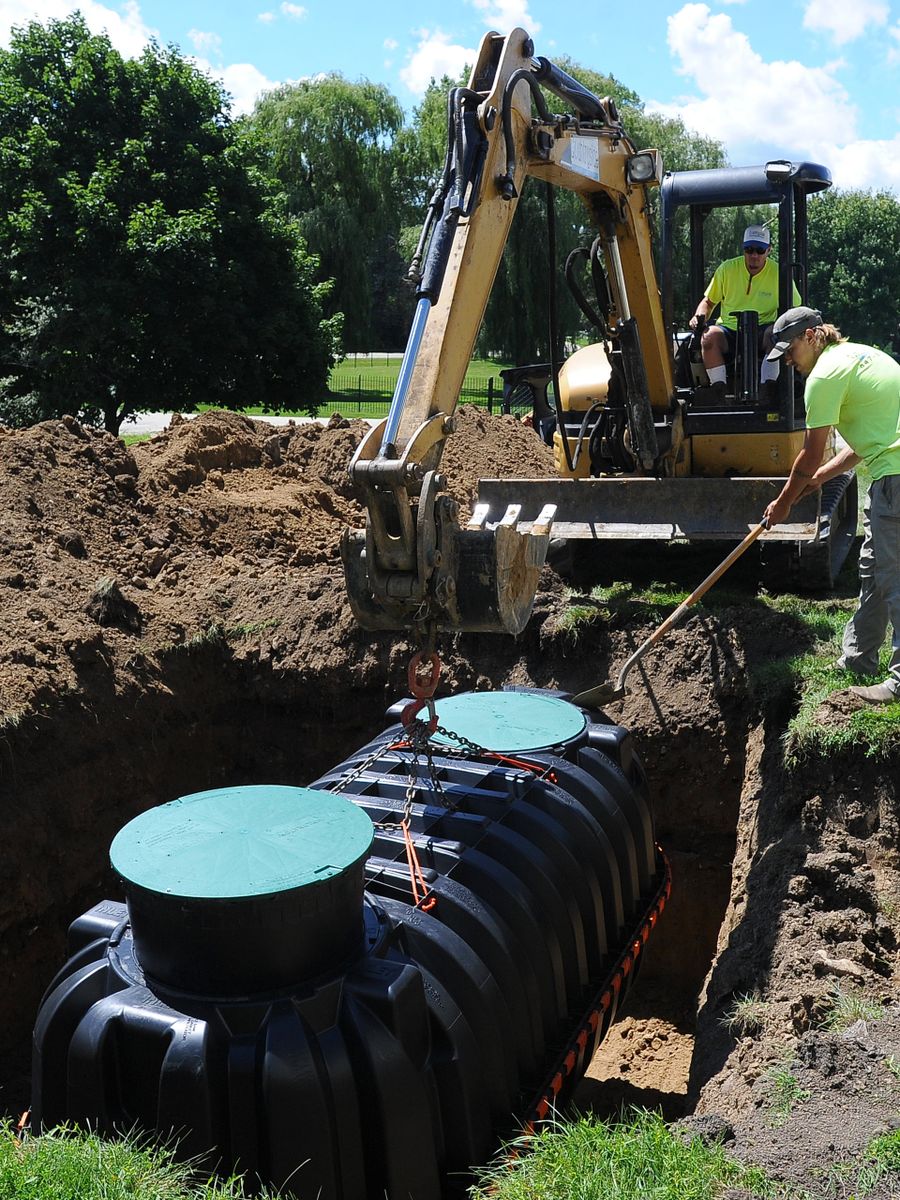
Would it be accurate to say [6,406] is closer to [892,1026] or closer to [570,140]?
[570,140]

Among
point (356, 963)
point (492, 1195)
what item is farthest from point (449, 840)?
point (492, 1195)

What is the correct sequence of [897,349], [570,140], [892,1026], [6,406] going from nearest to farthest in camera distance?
1. [892,1026]
2. [570,140]
3. [6,406]
4. [897,349]

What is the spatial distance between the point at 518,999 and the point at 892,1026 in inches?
57.5

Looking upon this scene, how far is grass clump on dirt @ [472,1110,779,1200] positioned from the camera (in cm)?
344

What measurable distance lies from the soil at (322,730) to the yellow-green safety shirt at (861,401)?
147cm

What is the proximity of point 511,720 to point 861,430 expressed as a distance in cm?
265

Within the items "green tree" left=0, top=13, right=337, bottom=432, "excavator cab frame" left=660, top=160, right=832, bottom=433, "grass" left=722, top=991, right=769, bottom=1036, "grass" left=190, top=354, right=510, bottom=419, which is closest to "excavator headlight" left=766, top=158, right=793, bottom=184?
"excavator cab frame" left=660, top=160, right=832, bottom=433

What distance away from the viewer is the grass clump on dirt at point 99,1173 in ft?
10.8

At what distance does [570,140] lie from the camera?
270 inches

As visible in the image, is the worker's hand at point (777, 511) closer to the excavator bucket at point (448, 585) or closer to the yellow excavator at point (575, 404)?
the yellow excavator at point (575, 404)

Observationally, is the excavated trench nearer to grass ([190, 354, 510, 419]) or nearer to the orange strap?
the orange strap

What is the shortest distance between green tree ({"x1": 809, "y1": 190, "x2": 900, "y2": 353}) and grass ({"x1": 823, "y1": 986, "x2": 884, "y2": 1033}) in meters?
44.6

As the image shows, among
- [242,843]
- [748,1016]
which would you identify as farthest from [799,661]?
[242,843]

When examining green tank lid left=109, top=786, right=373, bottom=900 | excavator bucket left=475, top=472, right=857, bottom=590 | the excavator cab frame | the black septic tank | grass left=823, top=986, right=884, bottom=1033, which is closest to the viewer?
the black septic tank
